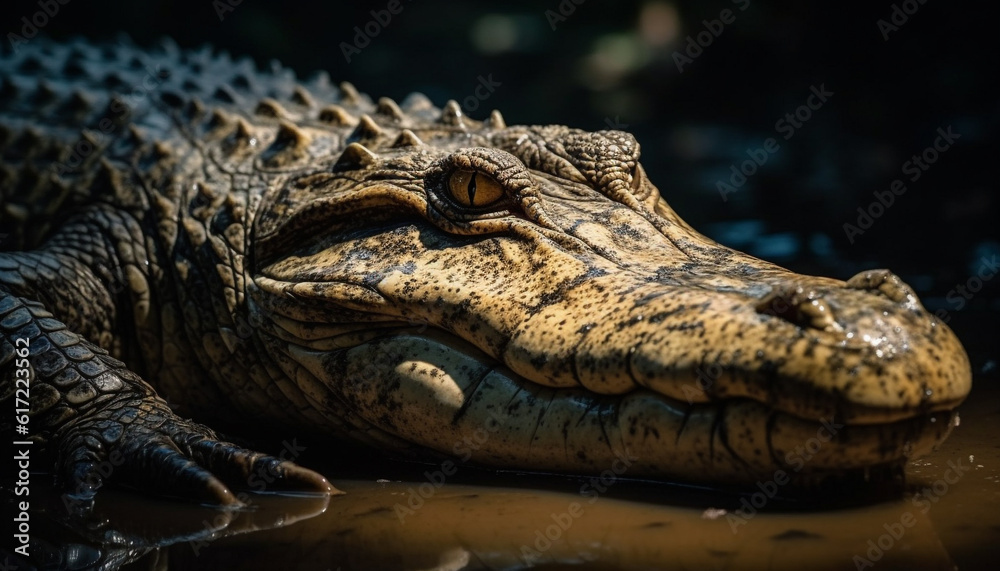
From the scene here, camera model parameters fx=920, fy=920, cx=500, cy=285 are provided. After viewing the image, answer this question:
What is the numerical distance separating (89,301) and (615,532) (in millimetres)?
2550

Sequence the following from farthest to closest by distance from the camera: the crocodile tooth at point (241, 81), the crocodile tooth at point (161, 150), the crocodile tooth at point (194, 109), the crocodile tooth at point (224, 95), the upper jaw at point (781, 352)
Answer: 1. the crocodile tooth at point (241, 81)
2. the crocodile tooth at point (224, 95)
3. the crocodile tooth at point (194, 109)
4. the crocodile tooth at point (161, 150)
5. the upper jaw at point (781, 352)

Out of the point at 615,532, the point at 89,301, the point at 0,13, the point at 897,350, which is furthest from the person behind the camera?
the point at 0,13

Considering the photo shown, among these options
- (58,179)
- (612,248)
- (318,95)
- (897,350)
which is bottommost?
(897,350)

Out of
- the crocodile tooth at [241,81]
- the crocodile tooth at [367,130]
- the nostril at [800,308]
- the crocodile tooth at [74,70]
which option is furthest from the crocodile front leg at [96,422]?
the crocodile tooth at [241,81]

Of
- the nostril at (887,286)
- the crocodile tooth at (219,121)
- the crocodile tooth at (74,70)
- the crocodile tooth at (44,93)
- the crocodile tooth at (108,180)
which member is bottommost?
the nostril at (887,286)

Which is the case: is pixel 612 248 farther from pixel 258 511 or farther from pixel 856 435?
pixel 258 511

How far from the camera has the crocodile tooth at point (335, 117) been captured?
4.20 m

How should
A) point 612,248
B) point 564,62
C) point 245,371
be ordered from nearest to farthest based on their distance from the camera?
1. point 612,248
2. point 245,371
3. point 564,62

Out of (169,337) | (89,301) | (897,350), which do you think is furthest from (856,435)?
(89,301)

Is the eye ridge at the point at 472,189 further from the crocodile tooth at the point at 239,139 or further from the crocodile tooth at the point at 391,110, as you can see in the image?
the crocodile tooth at the point at 239,139

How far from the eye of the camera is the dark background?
9.03 metres

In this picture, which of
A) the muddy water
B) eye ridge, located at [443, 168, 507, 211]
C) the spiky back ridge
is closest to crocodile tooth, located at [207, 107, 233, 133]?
the spiky back ridge

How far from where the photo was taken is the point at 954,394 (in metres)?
2.29

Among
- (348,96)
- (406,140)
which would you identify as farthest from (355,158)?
(348,96)
